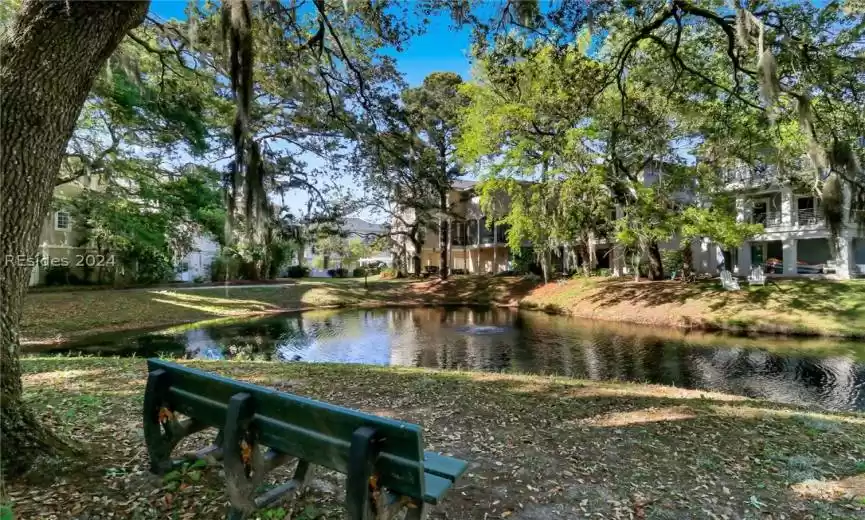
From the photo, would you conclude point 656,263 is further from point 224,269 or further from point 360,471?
point 224,269

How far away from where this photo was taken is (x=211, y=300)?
70.6 feet

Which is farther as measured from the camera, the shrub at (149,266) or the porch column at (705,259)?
the porch column at (705,259)

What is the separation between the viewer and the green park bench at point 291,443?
184 cm

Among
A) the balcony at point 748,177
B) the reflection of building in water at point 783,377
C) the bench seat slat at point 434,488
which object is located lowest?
the reflection of building in water at point 783,377

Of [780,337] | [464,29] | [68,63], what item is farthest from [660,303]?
[68,63]

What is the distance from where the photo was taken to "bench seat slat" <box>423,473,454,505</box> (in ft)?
6.18

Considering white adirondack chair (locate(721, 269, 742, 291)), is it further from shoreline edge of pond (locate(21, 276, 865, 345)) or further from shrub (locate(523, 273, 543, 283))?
shrub (locate(523, 273, 543, 283))

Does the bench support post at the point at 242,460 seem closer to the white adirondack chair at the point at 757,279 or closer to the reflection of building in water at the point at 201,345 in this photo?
the reflection of building in water at the point at 201,345

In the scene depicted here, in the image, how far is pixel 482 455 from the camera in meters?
3.34

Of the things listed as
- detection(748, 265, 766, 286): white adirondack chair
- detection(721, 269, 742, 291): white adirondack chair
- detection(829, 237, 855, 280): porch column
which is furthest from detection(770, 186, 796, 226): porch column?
detection(721, 269, 742, 291): white adirondack chair

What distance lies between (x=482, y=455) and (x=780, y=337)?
15.0m

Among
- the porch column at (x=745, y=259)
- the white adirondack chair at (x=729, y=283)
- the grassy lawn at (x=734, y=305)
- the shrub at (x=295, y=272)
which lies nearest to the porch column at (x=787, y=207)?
the porch column at (x=745, y=259)

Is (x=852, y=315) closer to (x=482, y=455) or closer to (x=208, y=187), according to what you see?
(x=482, y=455)

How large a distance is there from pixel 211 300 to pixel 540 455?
21.4 m
